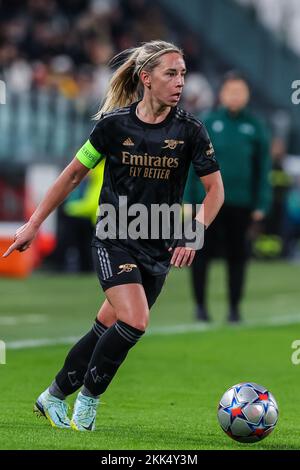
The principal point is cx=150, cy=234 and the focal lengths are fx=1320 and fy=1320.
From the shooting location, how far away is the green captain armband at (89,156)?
7.05 m

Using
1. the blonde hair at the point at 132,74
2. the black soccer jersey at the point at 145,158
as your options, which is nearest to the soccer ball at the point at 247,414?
the black soccer jersey at the point at 145,158

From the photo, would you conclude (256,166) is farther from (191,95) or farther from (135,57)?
(191,95)

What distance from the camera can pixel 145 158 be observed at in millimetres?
7023

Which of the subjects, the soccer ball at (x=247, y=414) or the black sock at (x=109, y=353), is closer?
the soccer ball at (x=247, y=414)

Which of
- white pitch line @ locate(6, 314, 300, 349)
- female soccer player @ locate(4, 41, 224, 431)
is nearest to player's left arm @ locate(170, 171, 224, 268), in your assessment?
female soccer player @ locate(4, 41, 224, 431)

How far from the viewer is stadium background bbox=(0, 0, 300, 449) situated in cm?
801

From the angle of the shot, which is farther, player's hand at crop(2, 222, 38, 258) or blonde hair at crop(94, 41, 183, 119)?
blonde hair at crop(94, 41, 183, 119)

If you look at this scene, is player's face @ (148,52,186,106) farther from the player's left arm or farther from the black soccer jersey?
the player's left arm

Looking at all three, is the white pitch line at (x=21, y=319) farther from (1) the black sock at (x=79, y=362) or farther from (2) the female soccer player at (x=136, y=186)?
(2) the female soccer player at (x=136, y=186)

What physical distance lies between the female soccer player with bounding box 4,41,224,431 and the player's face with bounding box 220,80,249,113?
5.95m

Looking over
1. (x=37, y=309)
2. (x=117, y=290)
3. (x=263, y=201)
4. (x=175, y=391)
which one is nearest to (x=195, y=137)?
(x=117, y=290)

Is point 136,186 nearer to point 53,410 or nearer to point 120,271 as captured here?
point 120,271

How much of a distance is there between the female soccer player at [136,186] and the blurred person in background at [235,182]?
5826mm

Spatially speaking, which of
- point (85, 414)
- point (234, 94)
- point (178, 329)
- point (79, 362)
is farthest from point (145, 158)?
point (234, 94)
